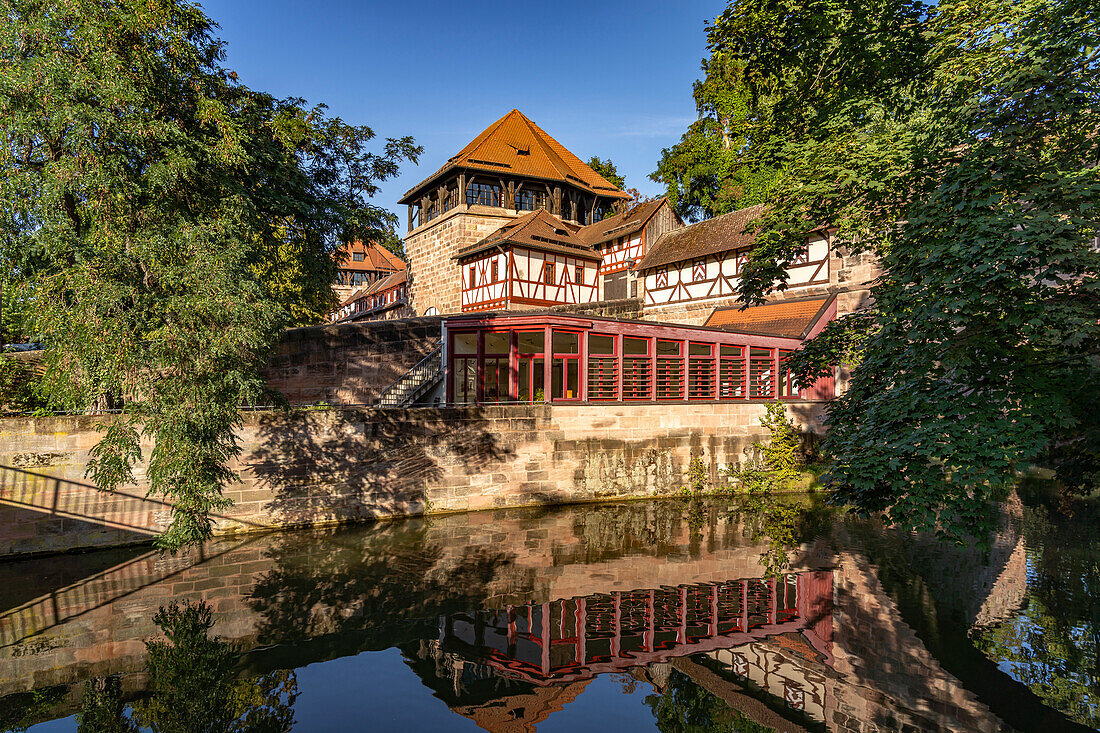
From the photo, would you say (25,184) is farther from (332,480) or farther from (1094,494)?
(1094,494)

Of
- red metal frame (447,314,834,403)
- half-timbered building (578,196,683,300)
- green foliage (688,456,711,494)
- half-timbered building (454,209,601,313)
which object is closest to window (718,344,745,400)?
red metal frame (447,314,834,403)

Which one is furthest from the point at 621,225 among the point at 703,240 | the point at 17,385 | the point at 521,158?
the point at 17,385

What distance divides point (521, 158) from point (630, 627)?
28328mm

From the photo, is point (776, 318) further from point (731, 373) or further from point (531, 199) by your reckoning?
point (531, 199)

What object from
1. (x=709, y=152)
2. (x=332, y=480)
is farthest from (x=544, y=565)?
(x=709, y=152)

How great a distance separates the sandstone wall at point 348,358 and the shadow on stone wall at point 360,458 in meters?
4.55

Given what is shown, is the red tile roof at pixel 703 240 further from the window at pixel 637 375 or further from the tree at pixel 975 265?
the tree at pixel 975 265

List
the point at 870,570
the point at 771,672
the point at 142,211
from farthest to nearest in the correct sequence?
the point at 870,570 < the point at 142,211 < the point at 771,672

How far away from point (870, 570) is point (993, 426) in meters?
6.09

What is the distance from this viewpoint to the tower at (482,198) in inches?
1168

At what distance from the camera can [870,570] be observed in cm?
1016

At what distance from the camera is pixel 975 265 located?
5.32 m

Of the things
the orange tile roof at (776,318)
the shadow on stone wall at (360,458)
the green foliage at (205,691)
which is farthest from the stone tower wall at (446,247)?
the green foliage at (205,691)

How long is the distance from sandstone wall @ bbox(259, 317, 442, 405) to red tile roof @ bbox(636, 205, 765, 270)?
11.9 meters
